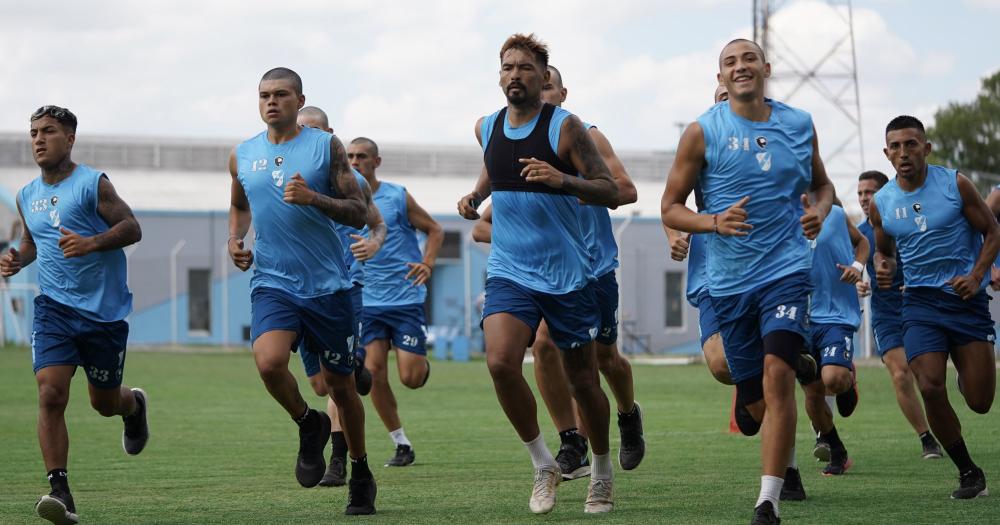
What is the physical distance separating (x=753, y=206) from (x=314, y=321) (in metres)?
2.62

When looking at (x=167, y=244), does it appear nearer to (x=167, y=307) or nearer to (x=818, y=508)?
(x=167, y=307)

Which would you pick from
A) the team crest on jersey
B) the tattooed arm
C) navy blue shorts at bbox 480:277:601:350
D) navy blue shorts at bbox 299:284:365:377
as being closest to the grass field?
navy blue shorts at bbox 299:284:365:377

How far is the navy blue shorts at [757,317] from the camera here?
7.89m

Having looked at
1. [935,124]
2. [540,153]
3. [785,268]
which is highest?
[935,124]

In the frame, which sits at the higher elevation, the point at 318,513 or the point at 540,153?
the point at 540,153

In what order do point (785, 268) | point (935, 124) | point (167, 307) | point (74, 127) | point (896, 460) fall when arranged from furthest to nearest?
point (935, 124) → point (167, 307) → point (896, 460) → point (74, 127) → point (785, 268)

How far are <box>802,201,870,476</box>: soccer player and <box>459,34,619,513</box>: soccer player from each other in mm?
2753

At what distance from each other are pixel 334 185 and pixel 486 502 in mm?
2098

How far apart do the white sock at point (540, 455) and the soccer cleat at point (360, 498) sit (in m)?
0.96

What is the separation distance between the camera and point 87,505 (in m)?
9.43

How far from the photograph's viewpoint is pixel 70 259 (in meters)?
9.17

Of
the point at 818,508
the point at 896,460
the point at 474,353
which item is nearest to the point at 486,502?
the point at 818,508

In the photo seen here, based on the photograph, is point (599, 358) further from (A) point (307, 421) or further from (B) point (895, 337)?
(B) point (895, 337)

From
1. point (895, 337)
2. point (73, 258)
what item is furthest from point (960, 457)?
point (73, 258)
